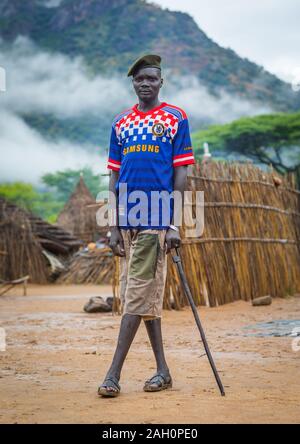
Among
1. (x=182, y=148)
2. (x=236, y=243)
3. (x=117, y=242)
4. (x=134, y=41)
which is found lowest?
(x=117, y=242)

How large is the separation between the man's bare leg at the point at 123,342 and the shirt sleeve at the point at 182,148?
900 millimetres

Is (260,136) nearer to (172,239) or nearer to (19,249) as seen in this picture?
(19,249)

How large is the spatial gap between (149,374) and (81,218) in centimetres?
2121

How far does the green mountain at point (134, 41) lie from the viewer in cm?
7262

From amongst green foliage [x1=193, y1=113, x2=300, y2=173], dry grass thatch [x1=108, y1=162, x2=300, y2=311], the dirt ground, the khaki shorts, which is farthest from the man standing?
green foliage [x1=193, y1=113, x2=300, y2=173]

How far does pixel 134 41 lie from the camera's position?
77500 millimetres

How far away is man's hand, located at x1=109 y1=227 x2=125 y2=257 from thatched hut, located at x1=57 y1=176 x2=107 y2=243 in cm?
1983

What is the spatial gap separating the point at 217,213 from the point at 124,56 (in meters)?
70.2

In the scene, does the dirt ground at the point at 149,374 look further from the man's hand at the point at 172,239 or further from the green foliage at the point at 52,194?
the green foliage at the point at 52,194

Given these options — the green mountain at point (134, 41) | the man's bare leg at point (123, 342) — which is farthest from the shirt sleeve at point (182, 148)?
the green mountain at point (134, 41)

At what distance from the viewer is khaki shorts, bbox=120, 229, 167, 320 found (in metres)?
3.52

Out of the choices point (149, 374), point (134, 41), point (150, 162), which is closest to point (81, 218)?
point (149, 374)
